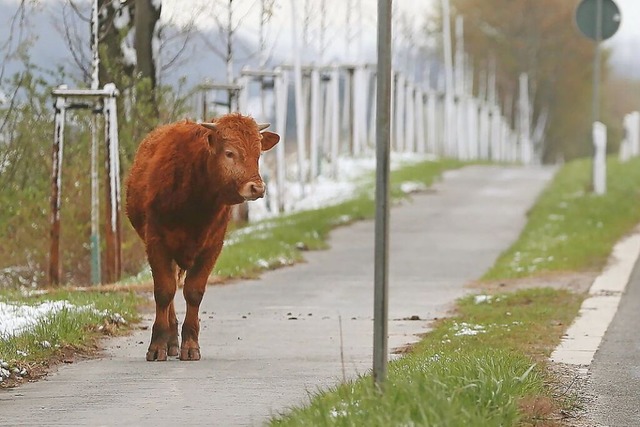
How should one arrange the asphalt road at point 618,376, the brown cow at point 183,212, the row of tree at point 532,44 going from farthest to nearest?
the row of tree at point 532,44, the brown cow at point 183,212, the asphalt road at point 618,376

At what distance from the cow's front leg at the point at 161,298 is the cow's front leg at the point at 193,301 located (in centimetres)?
11

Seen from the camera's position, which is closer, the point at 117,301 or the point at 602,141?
the point at 117,301

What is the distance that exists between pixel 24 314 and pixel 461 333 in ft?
10.6

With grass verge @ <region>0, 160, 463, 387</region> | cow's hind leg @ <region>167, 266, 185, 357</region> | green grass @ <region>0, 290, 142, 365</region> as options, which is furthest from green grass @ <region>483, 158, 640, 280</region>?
cow's hind leg @ <region>167, 266, 185, 357</region>

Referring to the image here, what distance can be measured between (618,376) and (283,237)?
11221 mm

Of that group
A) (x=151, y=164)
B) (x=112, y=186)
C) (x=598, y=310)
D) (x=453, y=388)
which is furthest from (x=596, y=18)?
(x=453, y=388)

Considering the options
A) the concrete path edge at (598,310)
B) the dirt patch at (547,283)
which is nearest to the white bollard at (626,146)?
the concrete path edge at (598,310)

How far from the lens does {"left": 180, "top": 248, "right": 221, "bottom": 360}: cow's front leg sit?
35.3 ft

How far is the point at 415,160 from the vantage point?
45.8 m

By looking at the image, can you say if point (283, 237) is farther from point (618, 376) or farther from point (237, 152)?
→ point (618, 376)

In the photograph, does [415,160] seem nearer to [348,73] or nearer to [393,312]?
[348,73]

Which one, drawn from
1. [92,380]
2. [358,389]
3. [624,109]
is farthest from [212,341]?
[624,109]

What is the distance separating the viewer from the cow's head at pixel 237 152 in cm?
1016

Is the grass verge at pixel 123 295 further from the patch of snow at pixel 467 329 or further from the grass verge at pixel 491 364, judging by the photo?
the patch of snow at pixel 467 329
